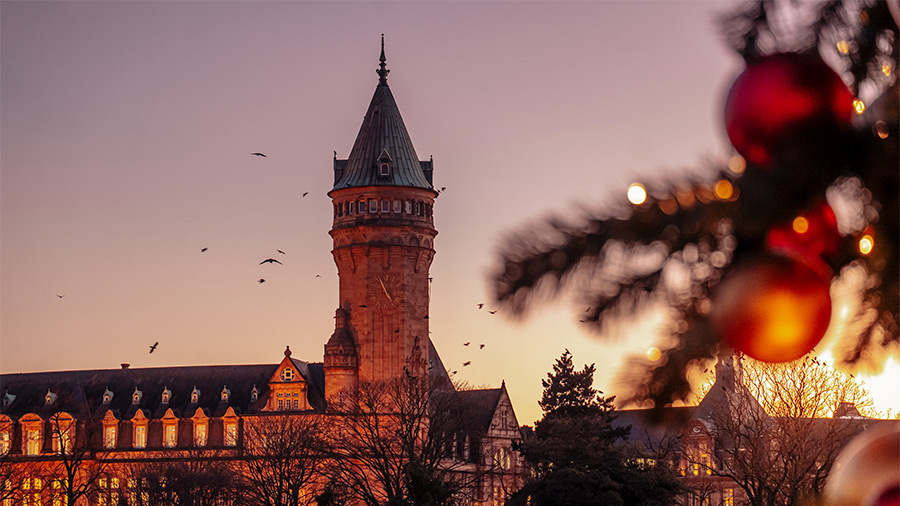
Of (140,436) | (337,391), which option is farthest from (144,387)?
(337,391)

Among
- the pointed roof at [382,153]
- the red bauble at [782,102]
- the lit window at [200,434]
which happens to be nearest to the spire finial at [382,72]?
the pointed roof at [382,153]

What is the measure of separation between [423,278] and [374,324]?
3.74m

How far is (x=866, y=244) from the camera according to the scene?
2.56 m

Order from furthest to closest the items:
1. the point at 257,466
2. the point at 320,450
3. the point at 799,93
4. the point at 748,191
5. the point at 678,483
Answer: the point at 257,466, the point at 320,450, the point at 678,483, the point at 799,93, the point at 748,191

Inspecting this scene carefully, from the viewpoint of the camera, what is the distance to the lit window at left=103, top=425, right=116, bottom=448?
8575cm

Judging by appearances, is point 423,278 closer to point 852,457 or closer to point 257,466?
point 257,466

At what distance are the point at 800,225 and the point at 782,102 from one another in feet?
0.82

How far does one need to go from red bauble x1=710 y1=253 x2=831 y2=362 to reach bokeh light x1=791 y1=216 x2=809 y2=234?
0.05 m

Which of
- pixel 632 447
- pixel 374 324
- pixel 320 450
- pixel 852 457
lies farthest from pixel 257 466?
pixel 852 457

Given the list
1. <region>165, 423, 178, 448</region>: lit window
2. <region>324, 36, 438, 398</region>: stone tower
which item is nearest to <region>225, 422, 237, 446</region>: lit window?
<region>165, 423, 178, 448</region>: lit window

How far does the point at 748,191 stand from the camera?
2316mm

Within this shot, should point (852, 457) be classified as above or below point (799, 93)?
below

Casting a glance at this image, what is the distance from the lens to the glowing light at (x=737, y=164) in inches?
97.1

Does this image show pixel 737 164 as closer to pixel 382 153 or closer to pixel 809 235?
pixel 809 235
